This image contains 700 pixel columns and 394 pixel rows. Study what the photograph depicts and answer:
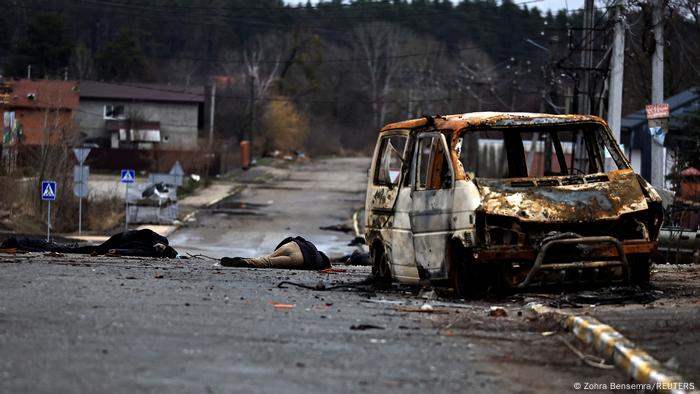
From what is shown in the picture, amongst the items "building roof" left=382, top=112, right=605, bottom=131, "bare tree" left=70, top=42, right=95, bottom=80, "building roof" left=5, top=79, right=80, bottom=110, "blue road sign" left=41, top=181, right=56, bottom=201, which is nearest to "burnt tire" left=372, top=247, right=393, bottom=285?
"building roof" left=382, top=112, right=605, bottom=131

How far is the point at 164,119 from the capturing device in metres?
95.8

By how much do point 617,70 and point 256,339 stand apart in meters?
19.9

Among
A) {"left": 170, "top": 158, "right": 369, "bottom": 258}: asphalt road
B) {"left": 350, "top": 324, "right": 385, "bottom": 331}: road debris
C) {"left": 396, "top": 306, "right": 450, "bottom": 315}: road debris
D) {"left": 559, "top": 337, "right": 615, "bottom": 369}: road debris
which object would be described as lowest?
{"left": 170, "top": 158, "right": 369, "bottom": 258}: asphalt road

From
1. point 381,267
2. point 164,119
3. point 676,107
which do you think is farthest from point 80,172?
point 164,119

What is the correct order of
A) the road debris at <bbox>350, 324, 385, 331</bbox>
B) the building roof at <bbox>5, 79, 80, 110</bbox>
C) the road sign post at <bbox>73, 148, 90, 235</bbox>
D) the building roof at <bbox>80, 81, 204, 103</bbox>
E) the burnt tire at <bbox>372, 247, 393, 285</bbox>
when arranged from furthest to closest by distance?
1. the building roof at <bbox>80, 81, 204, 103</bbox>
2. the building roof at <bbox>5, 79, 80, 110</bbox>
3. the road sign post at <bbox>73, 148, 90, 235</bbox>
4. the burnt tire at <bbox>372, 247, 393, 285</bbox>
5. the road debris at <bbox>350, 324, 385, 331</bbox>

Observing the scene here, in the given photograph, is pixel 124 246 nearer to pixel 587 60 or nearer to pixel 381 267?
pixel 381 267

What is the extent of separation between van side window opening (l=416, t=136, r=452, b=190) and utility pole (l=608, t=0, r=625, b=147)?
14.5 metres

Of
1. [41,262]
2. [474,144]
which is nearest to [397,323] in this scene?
[41,262]

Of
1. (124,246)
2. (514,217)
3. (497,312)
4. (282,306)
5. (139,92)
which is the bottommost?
(124,246)

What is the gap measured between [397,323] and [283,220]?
45055 millimetres

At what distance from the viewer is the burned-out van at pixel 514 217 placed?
11828mm

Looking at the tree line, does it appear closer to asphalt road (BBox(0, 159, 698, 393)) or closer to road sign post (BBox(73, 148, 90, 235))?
road sign post (BBox(73, 148, 90, 235))

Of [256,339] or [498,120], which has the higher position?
[498,120]

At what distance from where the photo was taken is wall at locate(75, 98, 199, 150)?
3730 inches
